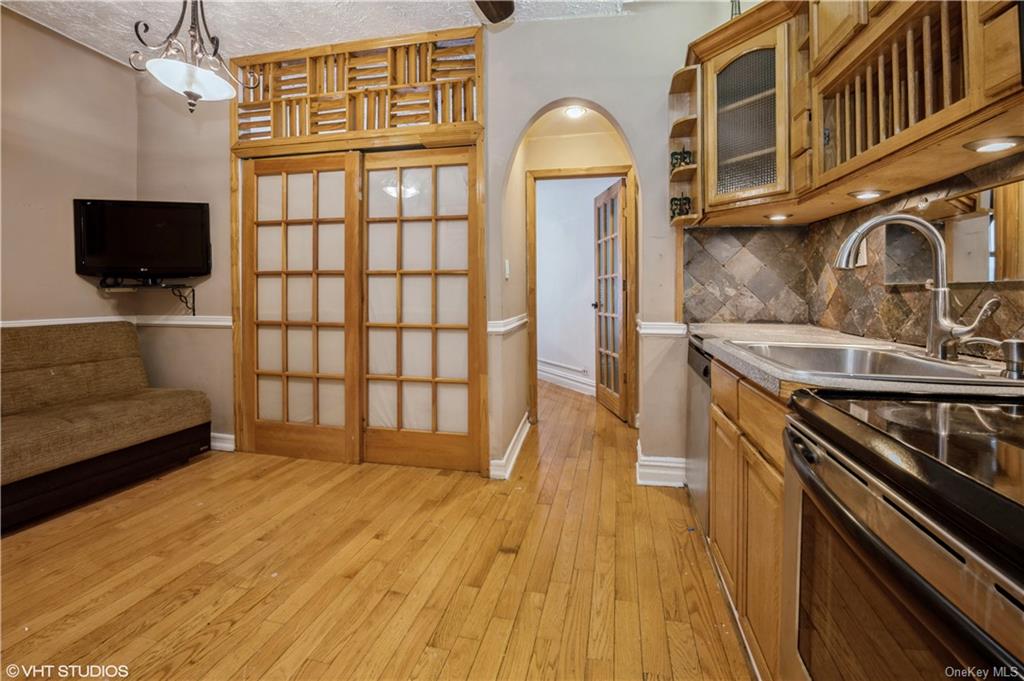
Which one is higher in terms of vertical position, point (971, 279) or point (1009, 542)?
point (971, 279)

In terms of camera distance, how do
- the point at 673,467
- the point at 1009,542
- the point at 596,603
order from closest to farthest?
the point at 1009,542, the point at 596,603, the point at 673,467

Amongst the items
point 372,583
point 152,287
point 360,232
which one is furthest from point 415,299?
point 152,287

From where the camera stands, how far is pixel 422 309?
9.00 feet

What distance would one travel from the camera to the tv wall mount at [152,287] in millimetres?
2879

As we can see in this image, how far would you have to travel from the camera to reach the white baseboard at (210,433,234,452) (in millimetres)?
2990

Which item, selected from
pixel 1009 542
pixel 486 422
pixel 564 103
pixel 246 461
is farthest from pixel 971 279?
pixel 246 461

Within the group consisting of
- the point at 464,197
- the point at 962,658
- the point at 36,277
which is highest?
the point at 464,197

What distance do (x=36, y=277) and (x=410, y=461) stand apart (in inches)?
99.3

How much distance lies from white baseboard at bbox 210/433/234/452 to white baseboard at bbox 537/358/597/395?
3.27 metres

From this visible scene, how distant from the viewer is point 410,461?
2752mm

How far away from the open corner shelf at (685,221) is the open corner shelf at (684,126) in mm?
446

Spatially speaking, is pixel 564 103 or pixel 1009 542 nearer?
pixel 1009 542

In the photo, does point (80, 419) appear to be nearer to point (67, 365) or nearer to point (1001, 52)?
point (67, 365)

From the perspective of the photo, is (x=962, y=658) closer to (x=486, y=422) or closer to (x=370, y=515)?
(x=370, y=515)
